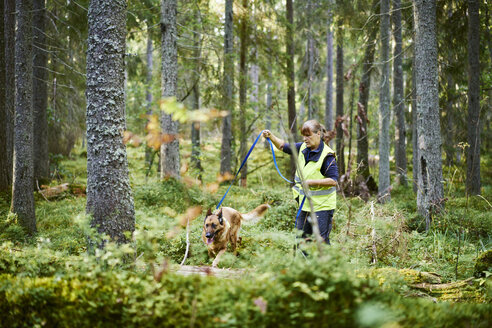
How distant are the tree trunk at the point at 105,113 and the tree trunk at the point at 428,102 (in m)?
6.56

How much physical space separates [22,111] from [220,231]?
482 centimetres

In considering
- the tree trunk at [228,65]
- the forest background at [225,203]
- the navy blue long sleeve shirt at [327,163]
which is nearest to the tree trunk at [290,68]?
the forest background at [225,203]

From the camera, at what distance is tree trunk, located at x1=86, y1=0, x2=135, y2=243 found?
4.19 meters

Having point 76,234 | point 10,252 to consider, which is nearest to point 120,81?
point 10,252

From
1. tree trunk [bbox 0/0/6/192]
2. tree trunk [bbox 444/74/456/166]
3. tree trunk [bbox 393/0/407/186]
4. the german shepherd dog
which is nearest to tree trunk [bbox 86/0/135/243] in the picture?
the german shepherd dog

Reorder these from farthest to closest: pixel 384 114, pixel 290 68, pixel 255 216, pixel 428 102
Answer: pixel 290 68
pixel 384 114
pixel 428 102
pixel 255 216

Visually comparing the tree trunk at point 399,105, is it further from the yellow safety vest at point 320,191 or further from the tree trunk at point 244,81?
the yellow safety vest at point 320,191

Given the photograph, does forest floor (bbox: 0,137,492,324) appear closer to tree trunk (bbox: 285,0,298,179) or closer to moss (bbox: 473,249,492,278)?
moss (bbox: 473,249,492,278)

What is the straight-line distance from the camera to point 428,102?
24.2ft

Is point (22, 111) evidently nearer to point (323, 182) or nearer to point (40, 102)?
point (40, 102)

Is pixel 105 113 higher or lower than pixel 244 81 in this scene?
lower

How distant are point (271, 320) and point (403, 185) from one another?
15.9 metres

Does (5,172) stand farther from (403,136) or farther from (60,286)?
(403,136)

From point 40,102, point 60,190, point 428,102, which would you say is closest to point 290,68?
point 428,102
